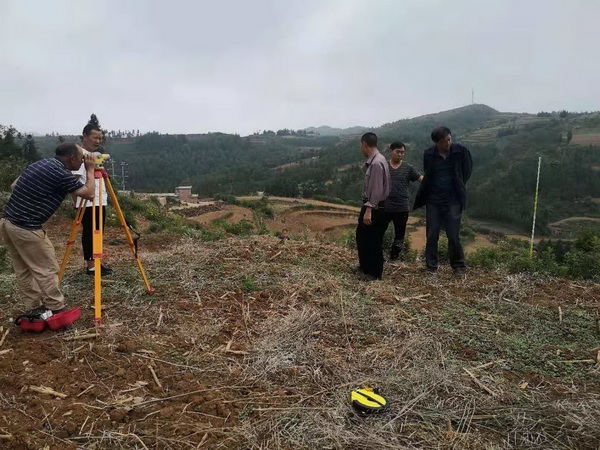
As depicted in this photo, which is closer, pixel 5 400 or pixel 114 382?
pixel 5 400

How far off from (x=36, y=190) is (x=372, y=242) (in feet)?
11.7

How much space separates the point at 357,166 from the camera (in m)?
71.6

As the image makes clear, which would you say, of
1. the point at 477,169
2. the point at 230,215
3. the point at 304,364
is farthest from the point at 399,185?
the point at 477,169

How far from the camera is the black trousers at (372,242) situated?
15.8 ft

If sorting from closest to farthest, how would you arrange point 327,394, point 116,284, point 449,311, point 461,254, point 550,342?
point 327,394 < point 550,342 < point 449,311 < point 116,284 < point 461,254

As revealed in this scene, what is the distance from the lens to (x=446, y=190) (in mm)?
5195

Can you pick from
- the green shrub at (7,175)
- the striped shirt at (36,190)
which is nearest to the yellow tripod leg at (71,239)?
the striped shirt at (36,190)

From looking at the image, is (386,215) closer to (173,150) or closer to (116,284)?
(116,284)

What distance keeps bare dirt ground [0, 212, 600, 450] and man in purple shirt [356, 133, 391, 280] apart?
333 millimetres

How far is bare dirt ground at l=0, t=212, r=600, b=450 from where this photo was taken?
225cm

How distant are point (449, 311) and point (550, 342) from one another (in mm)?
899

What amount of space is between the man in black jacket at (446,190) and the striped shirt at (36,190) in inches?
163

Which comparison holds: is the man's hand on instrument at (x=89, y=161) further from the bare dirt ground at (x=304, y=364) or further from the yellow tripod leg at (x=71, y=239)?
the bare dirt ground at (x=304, y=364)

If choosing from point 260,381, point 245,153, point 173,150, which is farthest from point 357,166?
point 260,381
